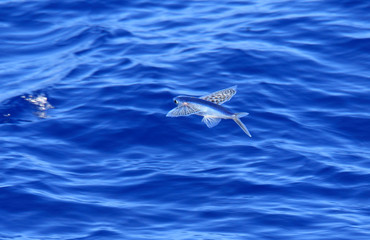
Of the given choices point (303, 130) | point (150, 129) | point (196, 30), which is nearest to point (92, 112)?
point (150, 129)

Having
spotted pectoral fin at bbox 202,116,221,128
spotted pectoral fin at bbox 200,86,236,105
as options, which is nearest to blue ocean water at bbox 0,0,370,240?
spotted pectoral fin at bbox 202,116,221,128

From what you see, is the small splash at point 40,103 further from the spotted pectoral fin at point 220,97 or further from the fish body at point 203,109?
the fish body at point 203,109

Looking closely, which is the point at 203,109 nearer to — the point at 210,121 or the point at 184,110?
the point at 184,110

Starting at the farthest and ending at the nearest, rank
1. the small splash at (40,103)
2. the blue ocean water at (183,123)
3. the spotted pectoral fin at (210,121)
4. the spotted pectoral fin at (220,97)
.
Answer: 1. the small splash at (40,103)
2. the blue ocean water at (183,123)
3. the spotted pectoral fin at (220,97)
4. the spotted pectoral fin at (210,121)

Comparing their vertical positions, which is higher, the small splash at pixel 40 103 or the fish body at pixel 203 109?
the small splash at pixel 40 103

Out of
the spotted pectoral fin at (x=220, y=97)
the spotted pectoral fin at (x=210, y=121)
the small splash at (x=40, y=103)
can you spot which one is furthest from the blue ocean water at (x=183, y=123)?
the spotted pectoral fin at (x=220, y=97)

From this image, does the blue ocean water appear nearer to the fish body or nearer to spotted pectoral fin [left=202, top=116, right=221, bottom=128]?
spotted pectoral fin [left=202, top=116, right=221, bottom=128]

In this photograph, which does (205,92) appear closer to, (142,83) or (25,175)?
(142,83)
